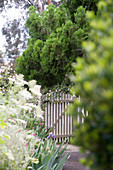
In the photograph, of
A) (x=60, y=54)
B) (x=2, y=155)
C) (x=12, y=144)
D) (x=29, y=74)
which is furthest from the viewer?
(x=29, y=74)

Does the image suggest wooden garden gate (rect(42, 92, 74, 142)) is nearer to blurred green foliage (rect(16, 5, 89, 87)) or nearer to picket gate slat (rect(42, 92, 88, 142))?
picket gate slat (rect(42, 92, 88, 142))

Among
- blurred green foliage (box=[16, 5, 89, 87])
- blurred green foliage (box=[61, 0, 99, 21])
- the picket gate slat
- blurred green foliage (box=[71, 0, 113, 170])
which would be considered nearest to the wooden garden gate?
the picket gate slat

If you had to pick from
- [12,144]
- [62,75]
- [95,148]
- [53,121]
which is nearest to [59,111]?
[53,121]

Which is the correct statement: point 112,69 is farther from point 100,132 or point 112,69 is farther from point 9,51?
point 9,51

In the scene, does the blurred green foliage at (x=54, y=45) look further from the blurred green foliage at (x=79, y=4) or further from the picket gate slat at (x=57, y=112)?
the picket gate slat at (x=57, y=112)

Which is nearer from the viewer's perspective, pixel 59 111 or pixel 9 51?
pixel 59 111

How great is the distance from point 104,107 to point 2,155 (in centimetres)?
171

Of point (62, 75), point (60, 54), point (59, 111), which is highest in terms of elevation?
point (60, 54)

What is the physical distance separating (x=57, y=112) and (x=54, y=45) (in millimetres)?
2169

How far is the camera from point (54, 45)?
223 inches

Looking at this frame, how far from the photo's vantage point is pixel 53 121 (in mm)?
6707

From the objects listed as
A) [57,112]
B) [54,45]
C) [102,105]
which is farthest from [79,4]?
[102,105]

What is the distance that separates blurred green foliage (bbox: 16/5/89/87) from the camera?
552 centimetres

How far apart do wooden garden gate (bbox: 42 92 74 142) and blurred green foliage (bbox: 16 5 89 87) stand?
1.74 feet
